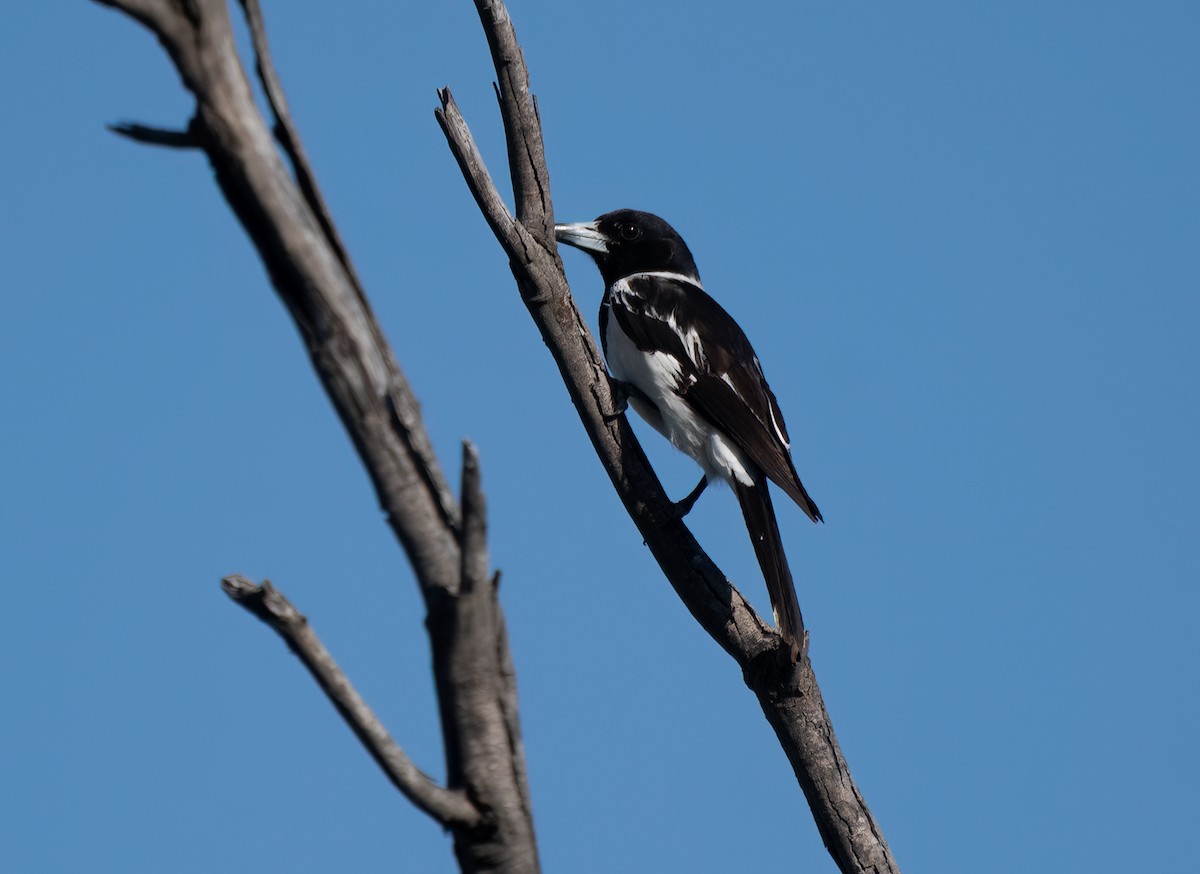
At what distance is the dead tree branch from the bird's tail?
15 centimetres

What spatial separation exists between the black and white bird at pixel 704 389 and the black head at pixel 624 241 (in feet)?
1.27

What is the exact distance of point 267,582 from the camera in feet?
6.19

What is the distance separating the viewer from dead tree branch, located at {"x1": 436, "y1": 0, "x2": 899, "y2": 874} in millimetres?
3770

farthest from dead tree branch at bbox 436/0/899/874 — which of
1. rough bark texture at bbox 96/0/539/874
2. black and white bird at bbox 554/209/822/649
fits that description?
rough bark texture at bbox 96/0/539/874

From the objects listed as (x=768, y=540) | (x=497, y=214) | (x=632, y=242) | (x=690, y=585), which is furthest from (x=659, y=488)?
(x=632, y=242)

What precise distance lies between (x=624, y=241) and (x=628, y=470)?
82.4 inches

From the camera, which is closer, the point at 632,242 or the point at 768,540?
the point at 768,540

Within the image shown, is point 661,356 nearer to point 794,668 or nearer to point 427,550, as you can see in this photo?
point 794,668

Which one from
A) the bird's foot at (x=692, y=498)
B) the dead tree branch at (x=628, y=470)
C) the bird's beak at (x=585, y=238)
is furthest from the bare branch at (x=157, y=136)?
the bird's beak at (x=585, y=238)

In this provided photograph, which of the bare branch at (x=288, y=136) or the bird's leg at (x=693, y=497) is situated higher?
the bird's leg at (x=693, y=497)

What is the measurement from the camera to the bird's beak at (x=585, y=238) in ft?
19.5

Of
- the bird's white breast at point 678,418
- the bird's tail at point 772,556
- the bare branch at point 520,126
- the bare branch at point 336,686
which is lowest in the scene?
the bare branch at point 336,686

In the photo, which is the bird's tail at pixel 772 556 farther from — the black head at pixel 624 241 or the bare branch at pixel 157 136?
the bare branch at pixel 157 136

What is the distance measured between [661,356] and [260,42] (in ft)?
11.0
